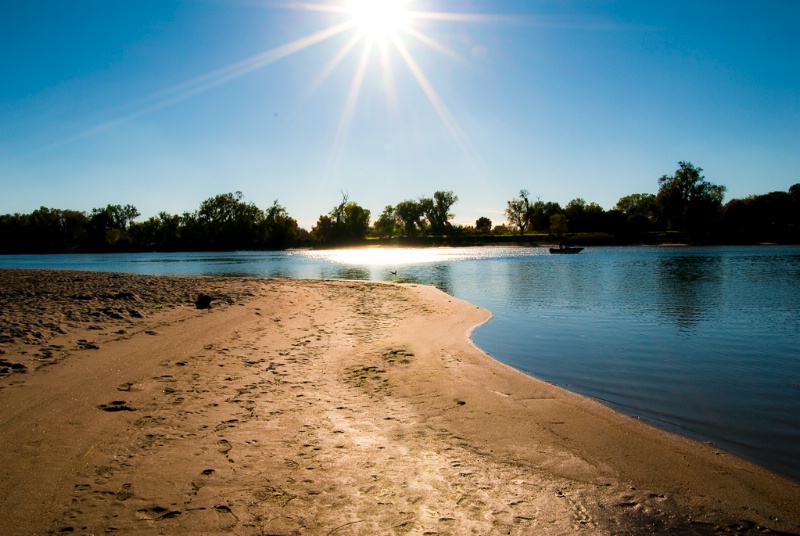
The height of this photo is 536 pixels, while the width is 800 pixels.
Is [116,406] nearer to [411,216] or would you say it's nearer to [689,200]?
[689,200]

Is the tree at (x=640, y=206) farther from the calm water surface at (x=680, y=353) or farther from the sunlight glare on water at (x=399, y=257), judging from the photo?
the calm water surface at (x=680, y=353)

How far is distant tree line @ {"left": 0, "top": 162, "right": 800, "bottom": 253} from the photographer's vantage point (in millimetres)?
121125

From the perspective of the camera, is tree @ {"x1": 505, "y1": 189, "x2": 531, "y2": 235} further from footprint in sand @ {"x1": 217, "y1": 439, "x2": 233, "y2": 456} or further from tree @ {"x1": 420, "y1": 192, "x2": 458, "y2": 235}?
footprint in sand @ {"x1": 217, "y1": 439, "x2": 233, "y2": 456}

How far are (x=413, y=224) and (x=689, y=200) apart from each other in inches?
3693

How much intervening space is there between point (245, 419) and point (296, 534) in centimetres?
292

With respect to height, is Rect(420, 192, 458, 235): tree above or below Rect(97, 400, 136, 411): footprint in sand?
above

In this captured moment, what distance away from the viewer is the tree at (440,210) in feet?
578

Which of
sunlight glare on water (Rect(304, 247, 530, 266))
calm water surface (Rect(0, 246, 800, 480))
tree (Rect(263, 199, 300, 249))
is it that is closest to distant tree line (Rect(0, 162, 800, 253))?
tree (Rect(263, 199, 300, 249))

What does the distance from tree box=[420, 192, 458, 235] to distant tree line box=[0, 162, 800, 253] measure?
1.30ft

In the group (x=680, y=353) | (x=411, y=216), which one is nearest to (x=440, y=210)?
(x=411, y=216)

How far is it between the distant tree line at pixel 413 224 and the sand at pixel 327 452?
134 m

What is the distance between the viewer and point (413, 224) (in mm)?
180500

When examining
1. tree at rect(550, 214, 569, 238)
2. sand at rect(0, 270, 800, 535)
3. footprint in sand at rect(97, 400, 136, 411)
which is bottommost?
sand at rect(0, 270, 800, 535)

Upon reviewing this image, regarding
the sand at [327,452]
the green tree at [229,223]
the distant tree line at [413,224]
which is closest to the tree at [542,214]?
the distant tree line at [413,224]
